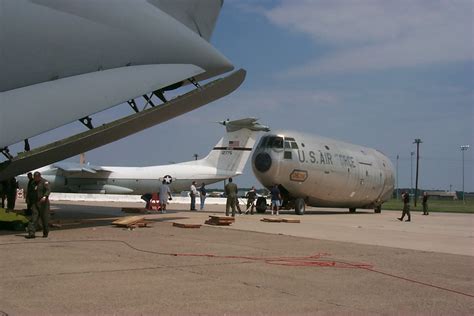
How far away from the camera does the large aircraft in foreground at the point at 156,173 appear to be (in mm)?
46469

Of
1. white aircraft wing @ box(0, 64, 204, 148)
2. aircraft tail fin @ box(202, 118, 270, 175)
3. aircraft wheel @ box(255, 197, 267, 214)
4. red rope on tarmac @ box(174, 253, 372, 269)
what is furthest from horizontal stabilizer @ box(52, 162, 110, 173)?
red rope on tarmac @ box(174, 253, 372, 269)

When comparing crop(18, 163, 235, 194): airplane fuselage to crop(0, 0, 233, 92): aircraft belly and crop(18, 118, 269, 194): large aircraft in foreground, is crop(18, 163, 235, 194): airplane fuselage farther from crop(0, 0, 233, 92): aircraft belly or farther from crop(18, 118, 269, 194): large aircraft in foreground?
crop(0, 0, 233, 92): aircraft belly

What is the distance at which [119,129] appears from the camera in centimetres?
1535

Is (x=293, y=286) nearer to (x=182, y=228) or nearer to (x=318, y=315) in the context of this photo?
(x=318, y=315)

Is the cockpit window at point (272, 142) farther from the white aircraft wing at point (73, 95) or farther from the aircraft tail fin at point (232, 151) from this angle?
the aircraft tail fin at point (232, 151)

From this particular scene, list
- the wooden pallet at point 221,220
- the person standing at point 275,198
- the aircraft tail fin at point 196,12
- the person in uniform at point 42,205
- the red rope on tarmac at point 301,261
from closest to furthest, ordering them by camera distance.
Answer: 1. the red rope on tarmac at point 301,261
2. the person in uniform at point 42,205
3. the wooden pallet at point 221,220
4. the aircraft tail fin at point 196,12
5. the person standing at point 275,198

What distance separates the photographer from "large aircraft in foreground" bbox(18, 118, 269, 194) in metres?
46.5

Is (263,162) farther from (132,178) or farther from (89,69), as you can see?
(132,178)

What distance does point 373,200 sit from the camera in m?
34.5

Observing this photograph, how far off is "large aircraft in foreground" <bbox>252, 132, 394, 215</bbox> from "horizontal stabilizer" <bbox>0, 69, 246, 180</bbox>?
851 cm

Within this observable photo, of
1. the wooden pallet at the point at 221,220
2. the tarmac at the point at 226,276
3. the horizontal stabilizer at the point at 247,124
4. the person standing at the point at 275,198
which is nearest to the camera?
the tarmac at the point at 226,276

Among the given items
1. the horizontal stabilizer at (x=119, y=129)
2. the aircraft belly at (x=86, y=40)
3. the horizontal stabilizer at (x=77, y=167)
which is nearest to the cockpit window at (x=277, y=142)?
the horizontal stabilizer at (x=119, y=129)

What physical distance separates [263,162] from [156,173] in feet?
78.3

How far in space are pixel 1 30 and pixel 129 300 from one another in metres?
9.49
